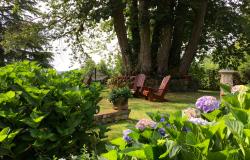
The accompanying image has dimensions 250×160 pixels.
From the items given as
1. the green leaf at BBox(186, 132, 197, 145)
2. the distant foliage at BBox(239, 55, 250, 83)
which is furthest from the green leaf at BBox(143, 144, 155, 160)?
the distant foliage at BBox(239, 55, 250, 83)

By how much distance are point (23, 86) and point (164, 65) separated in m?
15.5

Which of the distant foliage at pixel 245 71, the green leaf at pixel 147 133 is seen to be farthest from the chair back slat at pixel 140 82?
the green leaf at pixel 147 133

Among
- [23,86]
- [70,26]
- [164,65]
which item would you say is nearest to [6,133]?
[23,86]

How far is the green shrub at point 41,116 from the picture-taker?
4801 mm

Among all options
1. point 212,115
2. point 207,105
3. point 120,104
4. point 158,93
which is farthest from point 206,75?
point 212,115

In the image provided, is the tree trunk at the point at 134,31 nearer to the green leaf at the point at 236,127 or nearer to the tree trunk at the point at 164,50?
the tree trunk at the point at 164,50

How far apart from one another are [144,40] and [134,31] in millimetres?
1971

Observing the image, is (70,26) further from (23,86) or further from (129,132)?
(129,132)

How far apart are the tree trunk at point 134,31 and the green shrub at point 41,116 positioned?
15.6m

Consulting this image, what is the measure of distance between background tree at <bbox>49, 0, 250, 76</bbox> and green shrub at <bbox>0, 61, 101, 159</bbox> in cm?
1307

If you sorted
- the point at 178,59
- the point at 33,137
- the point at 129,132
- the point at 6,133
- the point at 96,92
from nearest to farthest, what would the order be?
1. the point at 129,132
2. the point at 6,133
3. the point at 33,137
4. the point at 96,92
5. the point at 178,59

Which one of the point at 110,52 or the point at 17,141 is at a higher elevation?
the point at 110,52

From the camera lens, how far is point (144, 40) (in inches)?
791

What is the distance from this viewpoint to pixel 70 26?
21.8 meters
